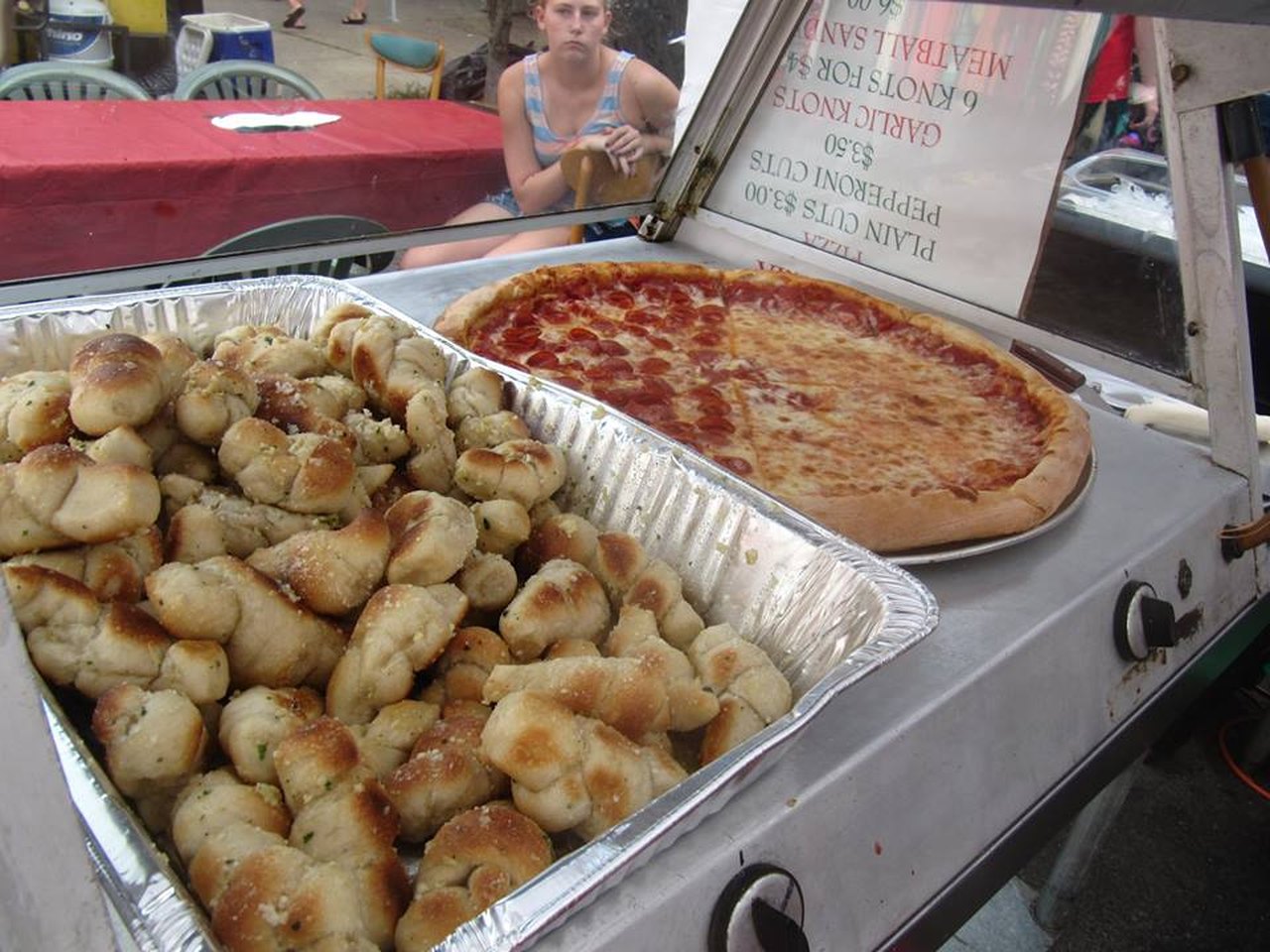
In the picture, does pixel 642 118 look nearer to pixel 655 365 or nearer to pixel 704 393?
pixel 655 365

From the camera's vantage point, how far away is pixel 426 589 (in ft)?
3.94

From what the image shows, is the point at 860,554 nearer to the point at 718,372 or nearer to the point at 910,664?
the point at 910,664

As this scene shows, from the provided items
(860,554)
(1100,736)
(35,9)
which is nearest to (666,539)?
(860,554)

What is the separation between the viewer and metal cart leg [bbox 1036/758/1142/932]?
2420 mm

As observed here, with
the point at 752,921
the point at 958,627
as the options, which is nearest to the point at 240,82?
the point at 958,627

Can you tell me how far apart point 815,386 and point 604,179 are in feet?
3.82

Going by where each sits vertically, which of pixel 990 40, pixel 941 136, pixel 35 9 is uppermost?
pixel 990 40

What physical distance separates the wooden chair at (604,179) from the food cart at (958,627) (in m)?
0.20

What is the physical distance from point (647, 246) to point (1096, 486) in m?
1.60

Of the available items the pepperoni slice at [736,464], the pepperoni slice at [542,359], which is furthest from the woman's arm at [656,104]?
the pepperoni slice at [736,464]

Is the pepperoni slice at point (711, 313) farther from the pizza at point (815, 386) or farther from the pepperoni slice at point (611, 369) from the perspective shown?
the pepperoni slice at point (611, 369)

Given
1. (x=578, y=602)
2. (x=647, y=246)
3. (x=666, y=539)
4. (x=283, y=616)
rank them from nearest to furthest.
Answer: (x=283, y=616)
(x=578, y=602)
(x=666, y=539)
(x=647, y=246)

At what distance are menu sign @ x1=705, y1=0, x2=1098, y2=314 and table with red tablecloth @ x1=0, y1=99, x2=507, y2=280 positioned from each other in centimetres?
175

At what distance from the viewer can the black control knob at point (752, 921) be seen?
42.0 inches
